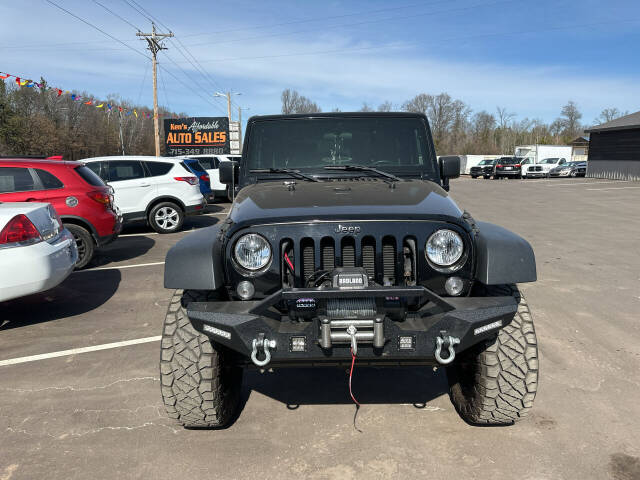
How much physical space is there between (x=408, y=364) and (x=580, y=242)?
26.4 ft

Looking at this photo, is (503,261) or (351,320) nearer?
(351,320)

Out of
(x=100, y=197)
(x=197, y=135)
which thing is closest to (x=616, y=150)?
(x=197, y=135)

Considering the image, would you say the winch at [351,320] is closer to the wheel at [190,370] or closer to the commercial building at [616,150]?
the wheel at [190,370]

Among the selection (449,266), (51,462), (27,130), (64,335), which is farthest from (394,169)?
(27,130)

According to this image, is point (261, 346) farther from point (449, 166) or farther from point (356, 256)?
point (449, 166)

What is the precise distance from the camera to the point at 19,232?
4.69 metres

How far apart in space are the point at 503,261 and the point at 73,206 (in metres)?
6.58

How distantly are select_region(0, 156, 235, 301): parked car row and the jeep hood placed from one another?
2.44 metres

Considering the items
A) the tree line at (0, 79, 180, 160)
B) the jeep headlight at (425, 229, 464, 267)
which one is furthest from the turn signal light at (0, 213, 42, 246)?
the tree line at (0, 79, 180, 160)

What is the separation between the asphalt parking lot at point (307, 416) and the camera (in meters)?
2.70

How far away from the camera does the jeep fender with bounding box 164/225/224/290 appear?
259cm

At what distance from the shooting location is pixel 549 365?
3.91 metres

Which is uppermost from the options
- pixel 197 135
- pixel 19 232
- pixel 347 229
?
pixel 197 135

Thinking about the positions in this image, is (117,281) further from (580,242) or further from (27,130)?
(27,130)
